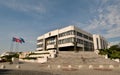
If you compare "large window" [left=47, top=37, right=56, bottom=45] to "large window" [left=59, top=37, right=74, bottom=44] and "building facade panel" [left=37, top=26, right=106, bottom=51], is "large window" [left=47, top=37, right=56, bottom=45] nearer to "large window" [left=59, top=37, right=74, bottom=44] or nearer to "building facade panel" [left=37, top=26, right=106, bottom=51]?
"building facade panel" [left=37, top=26, right=106, bottom=51]

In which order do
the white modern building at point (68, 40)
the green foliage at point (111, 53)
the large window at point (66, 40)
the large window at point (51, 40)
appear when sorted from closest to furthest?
1. the green foliage at point (111, 53)
2. the large window at point (66, 40)
3. the white modern building at point (68, 40)
4. the large window at point (51, 40)

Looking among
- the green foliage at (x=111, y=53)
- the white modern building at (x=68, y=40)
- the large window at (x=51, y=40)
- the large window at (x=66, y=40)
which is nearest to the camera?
the green foliage at (x=111, y=53)

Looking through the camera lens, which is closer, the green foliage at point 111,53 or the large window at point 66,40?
the green foliage at point 111,53

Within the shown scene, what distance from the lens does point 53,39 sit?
233ft

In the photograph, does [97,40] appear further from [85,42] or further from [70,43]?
[70,43]

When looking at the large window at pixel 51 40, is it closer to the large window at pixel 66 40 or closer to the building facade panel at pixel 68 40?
the building facade panel at pixel 68 40

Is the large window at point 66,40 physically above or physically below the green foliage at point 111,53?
above

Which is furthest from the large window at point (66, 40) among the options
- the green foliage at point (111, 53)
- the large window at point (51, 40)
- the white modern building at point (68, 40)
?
the green foliage at point (111, 53)

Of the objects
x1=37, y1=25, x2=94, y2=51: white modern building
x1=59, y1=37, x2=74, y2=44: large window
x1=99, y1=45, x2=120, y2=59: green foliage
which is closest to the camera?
x1=99, y1=45, x2=120, y2=59: green foliage

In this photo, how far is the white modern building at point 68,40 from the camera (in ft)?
201

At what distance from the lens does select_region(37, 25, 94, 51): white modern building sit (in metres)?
61.2

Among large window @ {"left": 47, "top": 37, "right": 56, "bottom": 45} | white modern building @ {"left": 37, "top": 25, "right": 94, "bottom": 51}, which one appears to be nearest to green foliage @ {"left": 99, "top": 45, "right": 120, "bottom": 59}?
white modern building @ {"left": 37, "top": 25, "right": 94, "bottom": 51}

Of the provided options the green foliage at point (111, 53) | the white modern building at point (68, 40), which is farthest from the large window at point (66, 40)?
the green foliage at point (111, 53)

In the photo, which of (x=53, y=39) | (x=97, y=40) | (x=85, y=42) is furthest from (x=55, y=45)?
(x=97, y=40)
